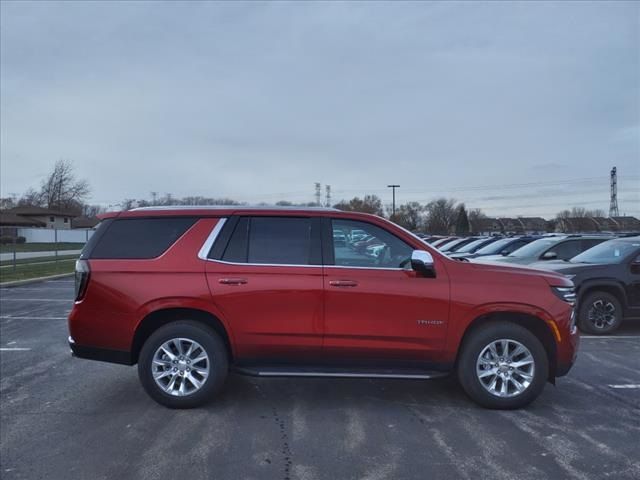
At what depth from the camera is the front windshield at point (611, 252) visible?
8930 mm

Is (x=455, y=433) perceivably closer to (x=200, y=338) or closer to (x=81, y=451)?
(x=200, y=338)

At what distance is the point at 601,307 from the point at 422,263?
18.0ft

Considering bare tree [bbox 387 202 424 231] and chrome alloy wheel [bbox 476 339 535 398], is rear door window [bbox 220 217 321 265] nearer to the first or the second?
chrome alloy wheel [bbox 476 339 535 398]

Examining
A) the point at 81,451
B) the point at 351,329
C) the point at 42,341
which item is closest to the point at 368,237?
the point at 351,329

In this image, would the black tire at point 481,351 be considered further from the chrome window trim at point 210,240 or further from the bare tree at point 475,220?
the bare tree at point 475,220

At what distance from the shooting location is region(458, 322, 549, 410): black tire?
4863 millimetres

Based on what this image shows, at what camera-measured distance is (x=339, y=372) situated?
4.82m

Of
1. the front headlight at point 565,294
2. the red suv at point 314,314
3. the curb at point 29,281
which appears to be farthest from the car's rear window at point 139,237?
the curb at point 29,281

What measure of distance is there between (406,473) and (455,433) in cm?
88

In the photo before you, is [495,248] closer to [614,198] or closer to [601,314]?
[601,314]

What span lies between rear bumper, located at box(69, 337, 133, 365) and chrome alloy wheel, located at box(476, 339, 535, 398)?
3.39 m

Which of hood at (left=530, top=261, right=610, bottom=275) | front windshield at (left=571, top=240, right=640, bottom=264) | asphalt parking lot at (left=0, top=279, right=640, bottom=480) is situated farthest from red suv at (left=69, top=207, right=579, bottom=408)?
front windshield at (left=571, top=240, right=640, bottom=264)

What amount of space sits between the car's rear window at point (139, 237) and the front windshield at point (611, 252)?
7.46 meters

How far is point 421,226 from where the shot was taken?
93.6 meters
